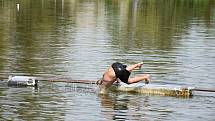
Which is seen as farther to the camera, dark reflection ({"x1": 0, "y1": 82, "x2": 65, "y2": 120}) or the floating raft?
the floating raft

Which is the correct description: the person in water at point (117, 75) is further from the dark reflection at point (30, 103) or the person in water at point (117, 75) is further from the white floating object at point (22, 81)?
the white floating object at point (22, 81)

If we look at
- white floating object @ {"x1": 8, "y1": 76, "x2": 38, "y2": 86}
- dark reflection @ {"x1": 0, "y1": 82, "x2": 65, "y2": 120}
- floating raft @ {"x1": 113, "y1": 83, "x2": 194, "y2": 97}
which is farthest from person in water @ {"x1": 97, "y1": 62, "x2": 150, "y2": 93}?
white floating object @ {"x1": 8, "y1": 76, "x2": 38, "y2": 86}

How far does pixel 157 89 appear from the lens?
20.9 metres

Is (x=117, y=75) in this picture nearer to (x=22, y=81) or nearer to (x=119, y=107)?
(x=119, y=107)

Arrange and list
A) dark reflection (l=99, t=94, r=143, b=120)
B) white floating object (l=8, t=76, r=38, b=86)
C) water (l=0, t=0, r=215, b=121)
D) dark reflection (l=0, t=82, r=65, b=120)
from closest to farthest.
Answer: dark reflection (l=0, t=82, r=65, b=120) < dark reflection (l=99, t=94, r=143, b=120) < water (l=0, t=0, r=215, b=121) < white floating object (l=8, t=76, r=38, b=86)

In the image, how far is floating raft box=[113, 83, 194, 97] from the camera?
67.8ft

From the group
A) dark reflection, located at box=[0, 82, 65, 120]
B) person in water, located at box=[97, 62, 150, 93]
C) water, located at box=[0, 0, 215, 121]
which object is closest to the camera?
dark reflection, located at box=[0, 82, 65, 120]

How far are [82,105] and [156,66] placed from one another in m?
9.84

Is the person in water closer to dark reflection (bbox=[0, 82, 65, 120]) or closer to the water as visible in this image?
the water

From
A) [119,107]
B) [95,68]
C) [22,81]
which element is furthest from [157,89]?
[95,68]

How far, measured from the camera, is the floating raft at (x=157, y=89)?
814 inches

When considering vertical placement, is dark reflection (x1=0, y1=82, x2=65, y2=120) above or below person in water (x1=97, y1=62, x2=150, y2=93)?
below

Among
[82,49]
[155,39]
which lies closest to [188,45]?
[155,39]

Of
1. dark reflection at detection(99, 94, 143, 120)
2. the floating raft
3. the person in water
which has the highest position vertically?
the person in water
